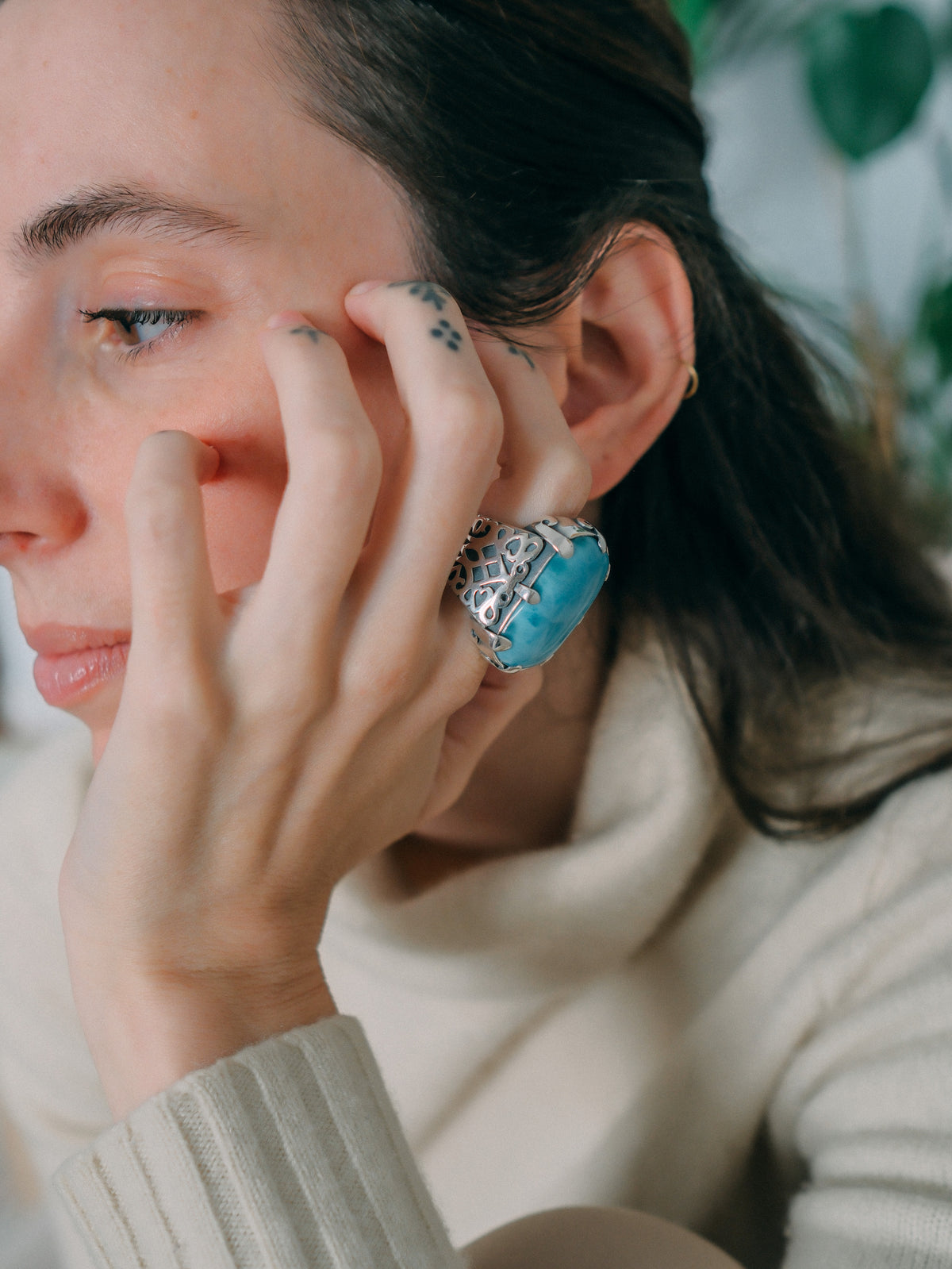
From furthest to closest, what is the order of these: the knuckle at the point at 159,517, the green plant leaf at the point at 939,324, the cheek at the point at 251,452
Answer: the green plant leaf at the point at 939,324 < the cheek at the point at 251,452 < the knuckle at the point at 159,517

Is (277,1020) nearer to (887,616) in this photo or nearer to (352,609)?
(352,609)

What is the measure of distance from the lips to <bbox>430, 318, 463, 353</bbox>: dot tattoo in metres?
0.33

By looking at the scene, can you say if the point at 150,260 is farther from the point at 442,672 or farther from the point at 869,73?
the point at 869,73

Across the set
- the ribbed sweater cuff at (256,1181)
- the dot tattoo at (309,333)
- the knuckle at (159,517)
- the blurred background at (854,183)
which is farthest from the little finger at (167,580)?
the blurred background at (854,183)

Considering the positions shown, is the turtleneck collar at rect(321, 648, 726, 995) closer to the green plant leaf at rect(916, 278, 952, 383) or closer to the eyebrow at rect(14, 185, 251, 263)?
the eyebrow at rect(14, 185, 251, 263)

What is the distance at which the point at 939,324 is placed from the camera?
Result: 193 centimetres

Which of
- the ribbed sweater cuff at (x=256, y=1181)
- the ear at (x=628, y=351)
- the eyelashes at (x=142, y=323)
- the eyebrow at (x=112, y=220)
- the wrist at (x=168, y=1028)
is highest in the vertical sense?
the eyebrow at (x=112, y=220)

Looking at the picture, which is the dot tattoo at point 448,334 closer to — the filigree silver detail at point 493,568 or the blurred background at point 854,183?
the filigree silver detail at point 493,568

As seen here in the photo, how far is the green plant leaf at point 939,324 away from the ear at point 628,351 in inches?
54.8

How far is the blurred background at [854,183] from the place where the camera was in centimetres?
183

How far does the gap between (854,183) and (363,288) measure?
2.20m

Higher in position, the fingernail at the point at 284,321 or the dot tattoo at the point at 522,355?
the fingernail at the point at 284,321

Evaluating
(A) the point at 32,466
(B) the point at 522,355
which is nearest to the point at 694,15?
(B) the point at 522,355

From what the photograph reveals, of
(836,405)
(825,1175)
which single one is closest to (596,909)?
(825,1175)
